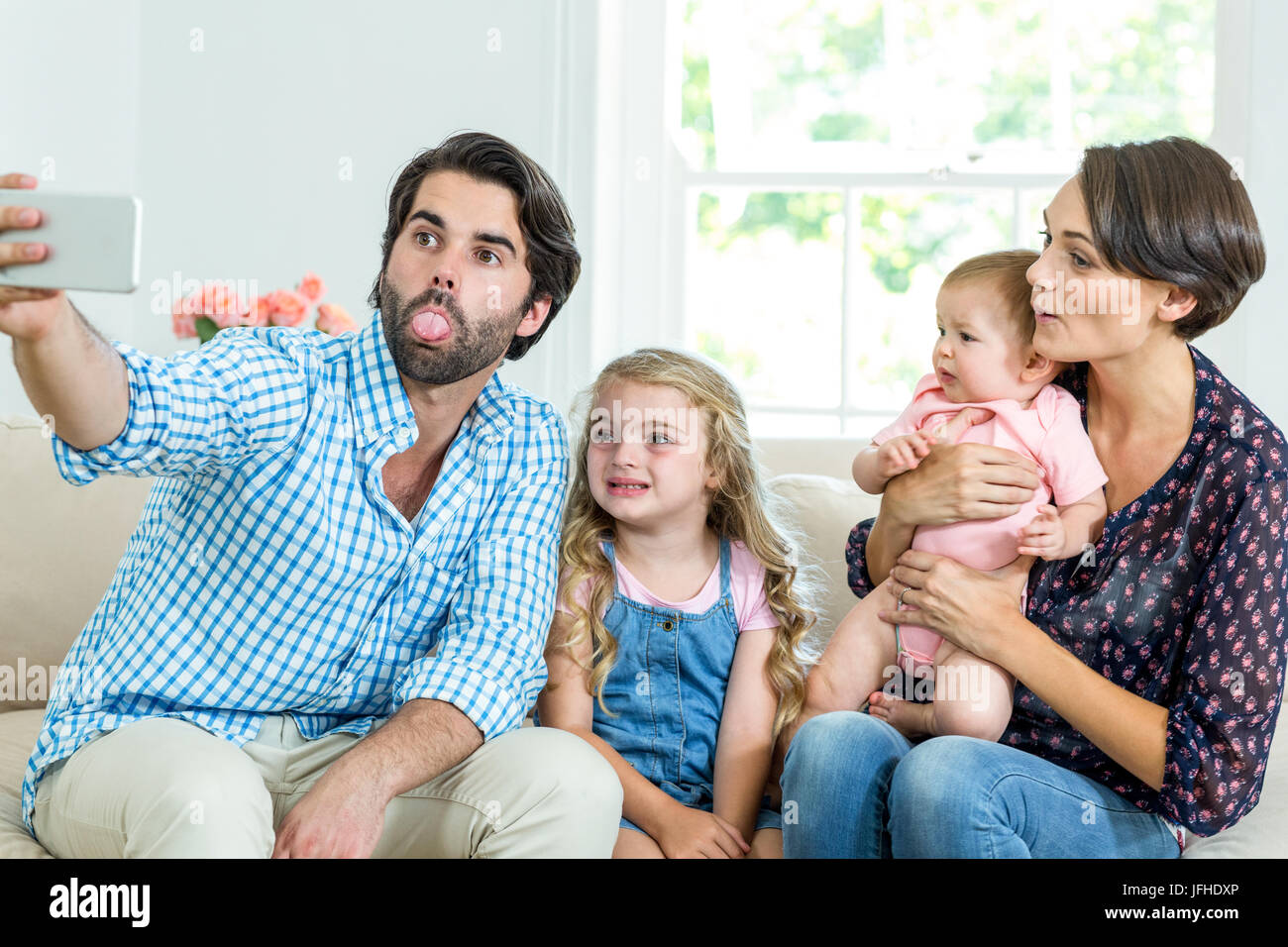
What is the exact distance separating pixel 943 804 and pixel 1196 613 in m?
0.38

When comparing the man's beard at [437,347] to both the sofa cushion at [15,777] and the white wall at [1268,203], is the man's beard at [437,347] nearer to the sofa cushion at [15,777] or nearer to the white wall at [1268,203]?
the sofa cushion at [15,777]

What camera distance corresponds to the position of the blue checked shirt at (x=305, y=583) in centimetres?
141

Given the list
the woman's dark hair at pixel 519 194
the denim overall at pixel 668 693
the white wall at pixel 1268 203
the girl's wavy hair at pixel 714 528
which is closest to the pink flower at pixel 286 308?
the woman's dark hair at pixel 519 194

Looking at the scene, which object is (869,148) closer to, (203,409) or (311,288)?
(311,288)

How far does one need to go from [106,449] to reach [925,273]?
2376mm

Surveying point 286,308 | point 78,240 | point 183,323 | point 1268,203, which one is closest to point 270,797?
point 78,240

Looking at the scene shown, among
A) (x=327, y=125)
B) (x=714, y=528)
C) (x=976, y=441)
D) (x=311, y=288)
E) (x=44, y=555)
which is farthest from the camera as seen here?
(x=327, y=125)

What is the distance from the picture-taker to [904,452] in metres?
1.58

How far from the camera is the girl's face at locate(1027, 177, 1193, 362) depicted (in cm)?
138

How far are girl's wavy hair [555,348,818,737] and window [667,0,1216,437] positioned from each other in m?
1.45

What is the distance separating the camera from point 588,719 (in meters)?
1.67

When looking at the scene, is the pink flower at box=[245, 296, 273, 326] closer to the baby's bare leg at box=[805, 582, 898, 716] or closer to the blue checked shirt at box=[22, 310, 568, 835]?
the blue checked shirt at box=[22, 310, 568, 835]

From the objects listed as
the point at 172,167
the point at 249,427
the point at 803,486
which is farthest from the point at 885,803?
the point at 172,167
